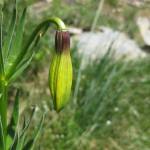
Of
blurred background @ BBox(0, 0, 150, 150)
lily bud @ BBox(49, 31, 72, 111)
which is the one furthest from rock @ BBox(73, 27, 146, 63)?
lily bud @ BBox(49, 31, 72, 111)

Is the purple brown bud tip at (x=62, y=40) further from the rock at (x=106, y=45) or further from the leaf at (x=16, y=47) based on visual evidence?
the rock at (x=106, y=45)

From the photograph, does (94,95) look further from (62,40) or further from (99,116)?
(62,40)

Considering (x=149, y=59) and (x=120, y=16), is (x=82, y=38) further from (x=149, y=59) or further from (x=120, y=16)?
(x=120, y=16)

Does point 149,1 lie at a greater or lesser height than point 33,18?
lesser

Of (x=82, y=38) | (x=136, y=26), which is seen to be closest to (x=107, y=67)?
(x=82, y=38)

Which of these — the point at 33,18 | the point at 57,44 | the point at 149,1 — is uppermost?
the point at 57,44

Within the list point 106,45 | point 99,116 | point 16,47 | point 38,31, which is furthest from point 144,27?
point 38,31
